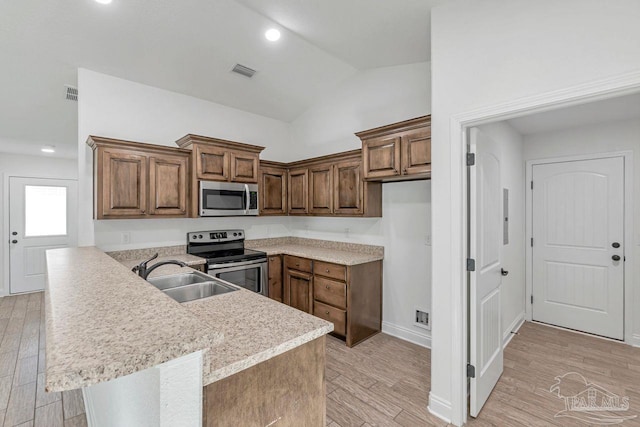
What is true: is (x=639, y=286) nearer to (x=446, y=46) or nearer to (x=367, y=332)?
(x=367, y=332)

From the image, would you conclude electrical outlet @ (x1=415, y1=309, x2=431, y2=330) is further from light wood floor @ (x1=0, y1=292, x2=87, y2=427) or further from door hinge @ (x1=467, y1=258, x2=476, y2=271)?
light wood floor @ (x1=0, y1=292, x2=87, y2=427)

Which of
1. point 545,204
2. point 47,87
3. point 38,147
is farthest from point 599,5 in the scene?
point 38,147

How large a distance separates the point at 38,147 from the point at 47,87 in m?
2.67

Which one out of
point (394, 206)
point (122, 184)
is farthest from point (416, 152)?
point (122, 184)

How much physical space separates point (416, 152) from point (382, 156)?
1.30ft

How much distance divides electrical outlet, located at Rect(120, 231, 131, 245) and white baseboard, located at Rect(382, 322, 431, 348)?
3148 mm

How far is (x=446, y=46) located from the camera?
219cm

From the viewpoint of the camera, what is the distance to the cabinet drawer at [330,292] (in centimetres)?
331

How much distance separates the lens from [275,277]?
3951mm

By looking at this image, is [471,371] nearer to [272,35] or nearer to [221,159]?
[221,159]

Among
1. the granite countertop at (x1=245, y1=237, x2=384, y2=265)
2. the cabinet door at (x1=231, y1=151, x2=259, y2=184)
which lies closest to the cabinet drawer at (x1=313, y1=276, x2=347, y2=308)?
the granite countertop at (x1=245, y1=237, x2=384, y2=265)

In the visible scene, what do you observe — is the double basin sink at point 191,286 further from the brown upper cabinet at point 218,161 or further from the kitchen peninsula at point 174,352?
the brown upper cabinet at point 218,161

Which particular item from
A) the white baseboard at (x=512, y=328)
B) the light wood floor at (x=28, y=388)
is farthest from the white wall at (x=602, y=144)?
the light wood floor at (x=28, y=388)

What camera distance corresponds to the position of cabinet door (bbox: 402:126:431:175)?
278cm
